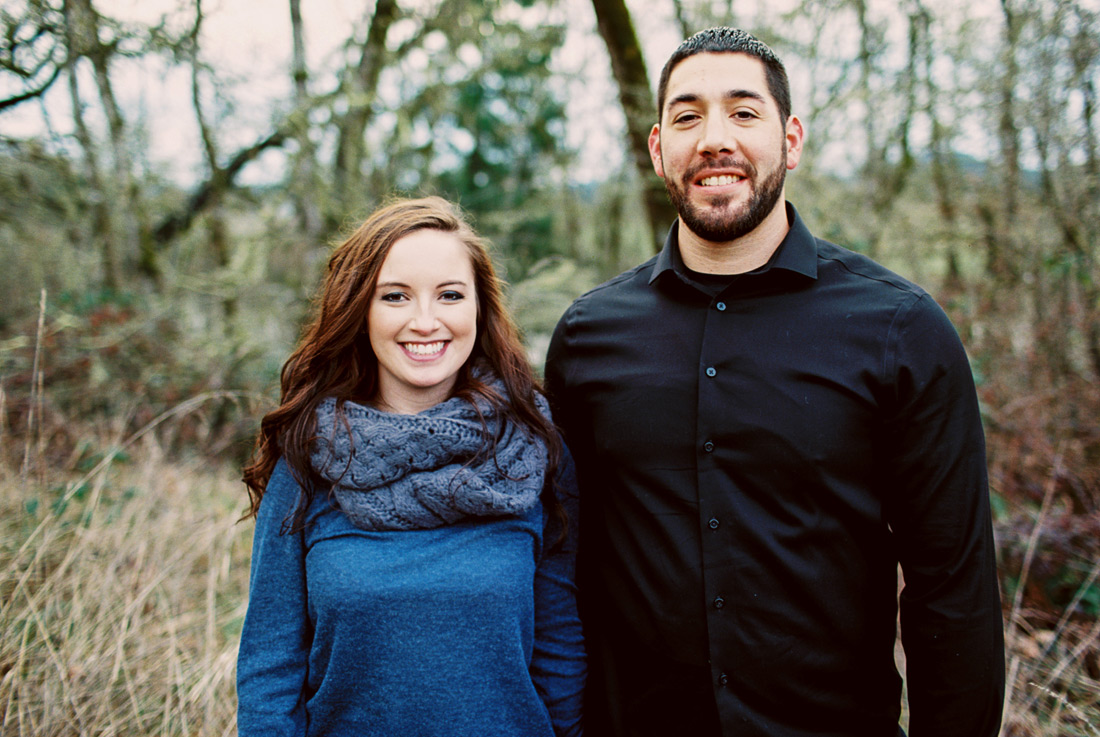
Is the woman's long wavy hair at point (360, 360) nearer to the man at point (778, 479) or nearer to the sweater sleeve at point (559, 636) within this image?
the sweater sleeve at point (559, 636)

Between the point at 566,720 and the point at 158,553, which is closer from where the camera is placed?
the point at 566,720

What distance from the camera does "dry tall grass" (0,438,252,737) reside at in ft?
8.45

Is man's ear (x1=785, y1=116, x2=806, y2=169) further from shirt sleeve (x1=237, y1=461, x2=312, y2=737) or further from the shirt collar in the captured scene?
shirt sleeve (x1=237, y1=461, x2=312, y2=737)

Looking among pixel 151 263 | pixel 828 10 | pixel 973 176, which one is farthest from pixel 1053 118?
pixel 151 263

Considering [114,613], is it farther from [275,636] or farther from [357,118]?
[357,118]

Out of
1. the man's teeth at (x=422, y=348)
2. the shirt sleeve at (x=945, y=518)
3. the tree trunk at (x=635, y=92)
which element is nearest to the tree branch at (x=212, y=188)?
the tree trunk at (x=635, y=92)

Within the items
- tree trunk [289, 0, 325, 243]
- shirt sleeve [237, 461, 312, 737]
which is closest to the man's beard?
shirt sleeve [237, 461, 312, 737]

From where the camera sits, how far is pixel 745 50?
183cm

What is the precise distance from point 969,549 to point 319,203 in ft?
19.4

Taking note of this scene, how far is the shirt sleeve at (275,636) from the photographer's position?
166cm

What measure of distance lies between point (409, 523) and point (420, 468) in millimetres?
147

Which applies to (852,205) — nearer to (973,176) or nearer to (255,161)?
(973,176)

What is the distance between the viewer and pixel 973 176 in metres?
7.45

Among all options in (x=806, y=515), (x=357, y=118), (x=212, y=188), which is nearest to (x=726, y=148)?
(x=806, y=515)
